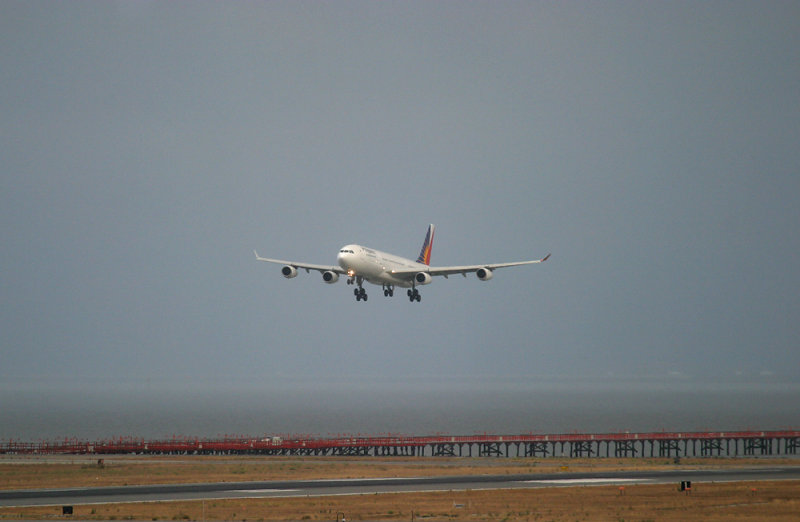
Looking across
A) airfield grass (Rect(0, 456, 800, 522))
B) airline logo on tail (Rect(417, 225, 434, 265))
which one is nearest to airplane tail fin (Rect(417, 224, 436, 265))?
airline logo on tail (Rect(417, 225, 434, 265))

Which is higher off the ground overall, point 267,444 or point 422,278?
point 422,278

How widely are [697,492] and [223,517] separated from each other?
99.0 feet

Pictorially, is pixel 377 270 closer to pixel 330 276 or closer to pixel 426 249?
pixel 330 276

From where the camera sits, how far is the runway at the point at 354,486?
56.2 metres

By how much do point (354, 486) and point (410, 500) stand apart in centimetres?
802

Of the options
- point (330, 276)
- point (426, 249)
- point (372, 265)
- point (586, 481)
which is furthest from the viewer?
point (426, 249)

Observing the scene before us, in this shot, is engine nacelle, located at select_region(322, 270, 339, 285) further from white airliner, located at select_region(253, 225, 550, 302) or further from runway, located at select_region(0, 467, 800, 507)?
runway, located at select_region(0, 467, 800, 507)

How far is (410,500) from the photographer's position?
2232 inches

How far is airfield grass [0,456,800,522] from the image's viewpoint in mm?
50438

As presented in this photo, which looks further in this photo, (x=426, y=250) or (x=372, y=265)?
(x=426, y=250)

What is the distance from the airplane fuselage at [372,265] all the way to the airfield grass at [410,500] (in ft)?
64.1

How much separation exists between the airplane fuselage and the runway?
2650cm

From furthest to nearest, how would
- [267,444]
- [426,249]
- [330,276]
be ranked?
1. [426,249]
2. [267,444]
3. [330,276]

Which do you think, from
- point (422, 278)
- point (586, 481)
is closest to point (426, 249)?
point (422, 278)
